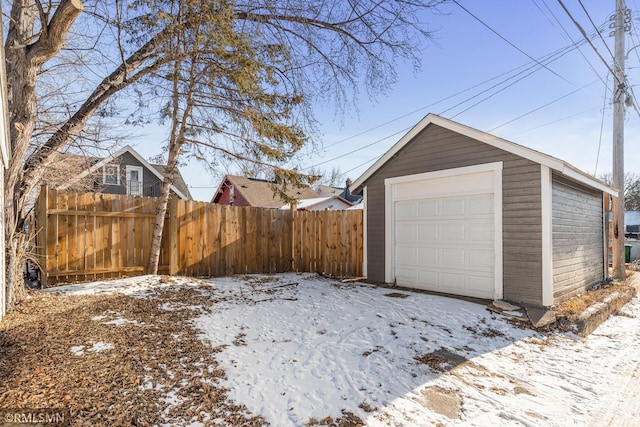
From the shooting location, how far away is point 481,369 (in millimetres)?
3619

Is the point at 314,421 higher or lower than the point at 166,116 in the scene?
lower

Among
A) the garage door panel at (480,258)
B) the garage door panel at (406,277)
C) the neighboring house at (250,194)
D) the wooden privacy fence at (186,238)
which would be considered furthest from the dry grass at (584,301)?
the neighboring house at (250,194)

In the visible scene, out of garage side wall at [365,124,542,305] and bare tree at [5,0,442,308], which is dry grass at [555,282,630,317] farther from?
bare tree at [5,0,442,308]

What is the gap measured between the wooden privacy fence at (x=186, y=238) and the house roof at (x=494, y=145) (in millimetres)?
1595

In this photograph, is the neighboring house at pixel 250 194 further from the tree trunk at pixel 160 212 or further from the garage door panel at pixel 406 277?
the tree trunk at pixel 160 212

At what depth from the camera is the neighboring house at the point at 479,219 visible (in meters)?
5.82

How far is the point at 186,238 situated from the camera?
7.66 metres

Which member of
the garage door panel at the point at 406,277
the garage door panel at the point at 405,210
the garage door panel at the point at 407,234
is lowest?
the garage door panel at the point at 406,277

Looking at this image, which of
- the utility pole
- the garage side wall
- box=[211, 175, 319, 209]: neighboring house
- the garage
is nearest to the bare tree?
the garage side wall

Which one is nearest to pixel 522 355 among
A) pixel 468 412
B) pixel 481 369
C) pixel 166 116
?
pixel 481 369

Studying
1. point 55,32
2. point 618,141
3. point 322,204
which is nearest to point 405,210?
point 618,141

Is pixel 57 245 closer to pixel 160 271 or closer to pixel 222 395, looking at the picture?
pixel 160 271

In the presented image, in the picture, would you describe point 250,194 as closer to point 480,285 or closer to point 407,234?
point 407,234

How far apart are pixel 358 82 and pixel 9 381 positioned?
662 cm
